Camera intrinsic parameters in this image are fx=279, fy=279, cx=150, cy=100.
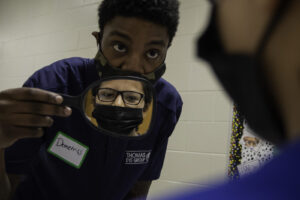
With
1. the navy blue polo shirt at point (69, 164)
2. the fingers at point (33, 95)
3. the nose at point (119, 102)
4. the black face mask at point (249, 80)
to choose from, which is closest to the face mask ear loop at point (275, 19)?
the black face mask at point (249, 80)

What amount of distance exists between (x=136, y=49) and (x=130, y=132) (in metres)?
0.28

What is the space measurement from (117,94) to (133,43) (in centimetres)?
19

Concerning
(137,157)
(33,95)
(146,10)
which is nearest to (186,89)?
(137,157)

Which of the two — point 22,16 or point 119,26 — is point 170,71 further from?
point 22,16

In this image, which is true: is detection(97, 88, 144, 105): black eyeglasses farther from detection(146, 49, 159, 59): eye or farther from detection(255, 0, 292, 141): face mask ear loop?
detection(255, 0, 292, 141): face mask ear loop

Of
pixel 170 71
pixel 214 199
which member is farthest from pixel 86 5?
pixel 214 199

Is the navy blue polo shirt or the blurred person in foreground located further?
the navy blue polo shirt

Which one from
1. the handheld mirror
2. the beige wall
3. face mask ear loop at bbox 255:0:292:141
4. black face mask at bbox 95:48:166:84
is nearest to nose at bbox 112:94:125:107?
the handheld mirror

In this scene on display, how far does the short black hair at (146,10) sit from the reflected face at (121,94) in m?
0.25

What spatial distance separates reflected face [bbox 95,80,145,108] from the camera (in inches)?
31.4

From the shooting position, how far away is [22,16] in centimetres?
265

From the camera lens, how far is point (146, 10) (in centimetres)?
91

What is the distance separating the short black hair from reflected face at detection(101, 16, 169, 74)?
0.02 m

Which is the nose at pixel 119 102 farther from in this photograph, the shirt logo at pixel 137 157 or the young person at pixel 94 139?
the shirt logo at pixel 137 157
